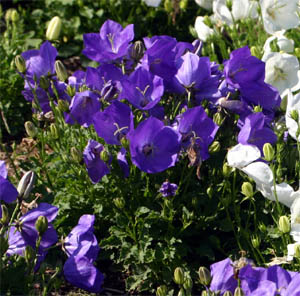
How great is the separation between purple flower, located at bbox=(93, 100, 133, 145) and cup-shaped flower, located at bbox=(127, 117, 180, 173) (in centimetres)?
10

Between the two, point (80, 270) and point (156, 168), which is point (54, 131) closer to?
point (156, 168)

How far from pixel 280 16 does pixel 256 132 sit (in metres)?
0.99

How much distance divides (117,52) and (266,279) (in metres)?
1.28

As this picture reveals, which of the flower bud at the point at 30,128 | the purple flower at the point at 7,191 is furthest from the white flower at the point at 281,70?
the purple flower at the point at 7,191

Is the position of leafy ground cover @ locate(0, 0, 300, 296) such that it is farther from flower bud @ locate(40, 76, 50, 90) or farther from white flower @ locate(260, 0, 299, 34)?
white flower @ locate(260, 0, 299, 34)

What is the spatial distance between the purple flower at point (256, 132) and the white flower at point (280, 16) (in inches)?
33.5

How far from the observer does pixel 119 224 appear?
2.76 metres

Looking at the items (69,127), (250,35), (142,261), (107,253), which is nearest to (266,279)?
(142,261)

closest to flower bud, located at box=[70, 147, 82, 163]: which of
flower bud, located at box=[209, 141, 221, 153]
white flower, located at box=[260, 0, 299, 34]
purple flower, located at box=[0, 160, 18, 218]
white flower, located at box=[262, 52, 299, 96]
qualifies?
purple flower, located at box=[0, 160, 18, 218]

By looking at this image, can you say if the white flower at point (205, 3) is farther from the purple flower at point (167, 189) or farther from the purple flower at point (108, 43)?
the purple flower at point (167, 189)

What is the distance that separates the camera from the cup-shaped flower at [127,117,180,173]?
8.37 ft

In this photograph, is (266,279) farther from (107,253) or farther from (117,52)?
(117,52)

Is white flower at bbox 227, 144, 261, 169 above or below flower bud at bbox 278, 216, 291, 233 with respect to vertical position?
above

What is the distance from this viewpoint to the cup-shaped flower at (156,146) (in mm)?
2551
